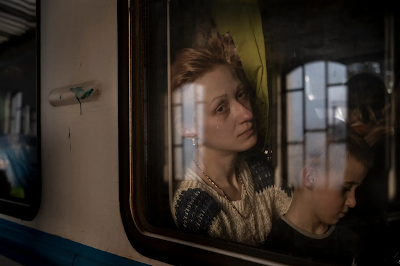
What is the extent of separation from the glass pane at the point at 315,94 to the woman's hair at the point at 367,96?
5 centimetres

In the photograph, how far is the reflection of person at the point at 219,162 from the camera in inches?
29.8

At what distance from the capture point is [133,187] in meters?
1.01

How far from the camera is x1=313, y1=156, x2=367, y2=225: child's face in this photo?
0.62m

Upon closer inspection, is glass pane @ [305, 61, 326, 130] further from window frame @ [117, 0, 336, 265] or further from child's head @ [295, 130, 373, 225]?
window frame @ [117, 0, 336, 265]

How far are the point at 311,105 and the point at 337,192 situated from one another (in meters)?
0.19

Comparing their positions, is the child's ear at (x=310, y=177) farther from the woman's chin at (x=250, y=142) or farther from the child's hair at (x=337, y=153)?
the woman's chin at (x=250, y=142)

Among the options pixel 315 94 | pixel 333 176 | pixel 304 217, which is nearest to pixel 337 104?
pixel 315 94

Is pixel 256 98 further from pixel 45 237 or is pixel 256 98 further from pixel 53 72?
pixel 45 237

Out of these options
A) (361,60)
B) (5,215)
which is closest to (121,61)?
(361,60)

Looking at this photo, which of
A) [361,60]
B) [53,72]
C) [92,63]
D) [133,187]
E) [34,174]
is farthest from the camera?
[34,174]

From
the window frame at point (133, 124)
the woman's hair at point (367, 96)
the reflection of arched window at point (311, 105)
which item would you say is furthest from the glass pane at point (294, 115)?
the window frame at point (133, 124)

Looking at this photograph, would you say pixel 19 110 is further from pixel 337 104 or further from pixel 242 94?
pixel 337 104

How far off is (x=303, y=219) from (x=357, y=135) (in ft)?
0.74

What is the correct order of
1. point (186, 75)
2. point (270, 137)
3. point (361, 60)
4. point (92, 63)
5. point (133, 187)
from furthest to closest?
point (92, 63) < point (133, 187) < point (186, 75) < point (270, 137) < point (361, 60)
